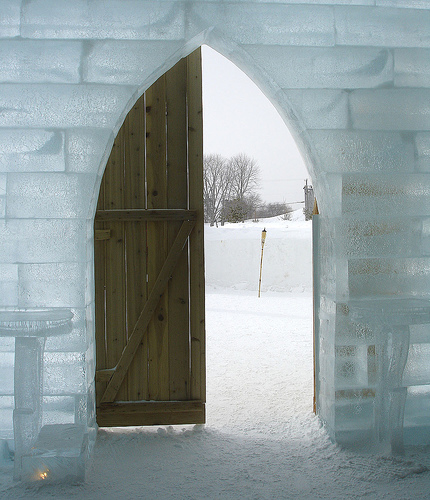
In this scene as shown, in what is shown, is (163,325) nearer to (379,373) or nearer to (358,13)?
(379,373)

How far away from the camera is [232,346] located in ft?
16.2

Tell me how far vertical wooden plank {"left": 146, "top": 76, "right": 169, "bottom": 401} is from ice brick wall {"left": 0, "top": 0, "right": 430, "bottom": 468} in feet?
2.11

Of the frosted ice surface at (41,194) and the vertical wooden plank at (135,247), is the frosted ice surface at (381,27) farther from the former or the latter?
the frosted ice surface at (41,194)

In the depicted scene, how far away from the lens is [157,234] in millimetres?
3025

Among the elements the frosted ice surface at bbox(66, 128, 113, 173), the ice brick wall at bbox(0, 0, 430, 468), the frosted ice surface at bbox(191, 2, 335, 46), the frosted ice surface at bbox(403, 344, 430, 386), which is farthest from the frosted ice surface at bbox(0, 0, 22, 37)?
the frosted ice surface at bbox(403, 344, 430, 386)

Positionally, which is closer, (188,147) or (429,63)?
(429,63)

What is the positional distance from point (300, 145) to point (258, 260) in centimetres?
756

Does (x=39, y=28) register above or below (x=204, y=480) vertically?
above

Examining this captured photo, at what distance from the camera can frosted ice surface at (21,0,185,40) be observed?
2246 mm

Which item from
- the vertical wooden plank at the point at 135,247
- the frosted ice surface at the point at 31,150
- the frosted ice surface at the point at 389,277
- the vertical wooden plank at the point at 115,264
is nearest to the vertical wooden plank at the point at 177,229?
the vertical wooden plank at the point at 135,247

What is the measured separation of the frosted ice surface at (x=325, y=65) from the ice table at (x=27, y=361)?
1615 mm

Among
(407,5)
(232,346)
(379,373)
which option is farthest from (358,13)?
(232,346)

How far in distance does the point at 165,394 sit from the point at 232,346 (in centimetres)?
198

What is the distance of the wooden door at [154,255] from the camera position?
9.84ft
